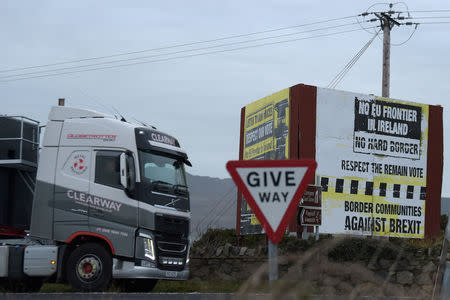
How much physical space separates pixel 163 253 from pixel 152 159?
1.89 meters

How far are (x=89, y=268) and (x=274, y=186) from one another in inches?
361

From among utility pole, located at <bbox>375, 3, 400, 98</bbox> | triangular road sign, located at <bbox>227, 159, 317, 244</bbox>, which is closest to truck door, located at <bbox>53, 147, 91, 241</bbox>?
triangular road sign, located at <bbox>227, 159, 317, 244</bbox>

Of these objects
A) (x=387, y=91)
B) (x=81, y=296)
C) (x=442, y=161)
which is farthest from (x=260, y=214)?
(x=387, y=91)

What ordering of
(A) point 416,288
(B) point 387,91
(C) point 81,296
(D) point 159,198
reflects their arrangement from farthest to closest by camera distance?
(B) point 387,91 → (A) point 416,288 → (D) point 159,198 → (C) point 81,296

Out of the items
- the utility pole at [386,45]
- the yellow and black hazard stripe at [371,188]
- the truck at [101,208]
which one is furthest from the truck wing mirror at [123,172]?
the utility pole at [386,45]

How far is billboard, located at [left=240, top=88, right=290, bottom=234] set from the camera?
2550cm

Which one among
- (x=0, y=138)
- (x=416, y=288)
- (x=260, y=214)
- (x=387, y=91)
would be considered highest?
(x=387, y=91)

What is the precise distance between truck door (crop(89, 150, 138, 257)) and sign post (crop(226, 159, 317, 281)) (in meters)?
8.56

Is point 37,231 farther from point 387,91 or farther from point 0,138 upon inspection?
point 387,91

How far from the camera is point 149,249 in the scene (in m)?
16.0

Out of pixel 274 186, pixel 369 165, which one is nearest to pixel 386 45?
pixel 369 165

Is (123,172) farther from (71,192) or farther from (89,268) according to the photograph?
(89,268)

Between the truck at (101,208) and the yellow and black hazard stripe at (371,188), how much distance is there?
917cm

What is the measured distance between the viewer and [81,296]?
1396 cm
